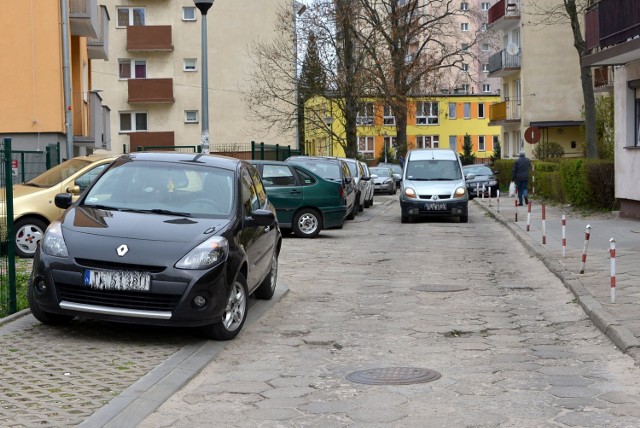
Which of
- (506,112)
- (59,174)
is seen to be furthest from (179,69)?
(59,174)

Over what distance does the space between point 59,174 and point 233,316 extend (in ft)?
29.3

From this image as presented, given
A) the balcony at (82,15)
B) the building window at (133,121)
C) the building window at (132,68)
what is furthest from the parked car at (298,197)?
the building window at (132,68)

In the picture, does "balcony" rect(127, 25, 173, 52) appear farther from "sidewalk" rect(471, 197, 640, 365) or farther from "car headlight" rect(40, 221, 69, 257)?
"car headlight" rect(40, 221, 69, 257)

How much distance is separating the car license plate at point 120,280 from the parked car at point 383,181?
144 feet

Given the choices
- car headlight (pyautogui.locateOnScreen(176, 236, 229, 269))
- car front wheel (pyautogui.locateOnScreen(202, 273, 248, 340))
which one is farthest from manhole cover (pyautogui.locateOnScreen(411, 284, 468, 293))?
car headlight (pyautogui.locateOnScreen(176, 236, 229, 269))

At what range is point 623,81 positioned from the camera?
2525 centimetres

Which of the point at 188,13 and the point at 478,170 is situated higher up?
the point at 188,13

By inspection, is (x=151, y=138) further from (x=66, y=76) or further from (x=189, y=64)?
(x=66, y=76)

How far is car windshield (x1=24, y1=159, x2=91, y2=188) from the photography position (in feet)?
57.1

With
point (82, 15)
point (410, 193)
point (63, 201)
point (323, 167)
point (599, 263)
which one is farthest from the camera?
point (82, 15)

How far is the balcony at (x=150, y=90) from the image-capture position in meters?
54.5

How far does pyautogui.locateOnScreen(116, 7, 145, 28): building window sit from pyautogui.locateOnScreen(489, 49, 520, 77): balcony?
20.8m

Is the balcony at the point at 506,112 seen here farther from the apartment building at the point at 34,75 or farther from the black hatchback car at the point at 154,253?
the black hatchback car at the point at 154,253

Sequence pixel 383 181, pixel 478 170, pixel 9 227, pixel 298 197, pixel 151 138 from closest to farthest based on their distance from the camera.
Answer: pixel 9 227
pixel 298 197
pixel 478 170
pixel 383 181
pixel 151 138
